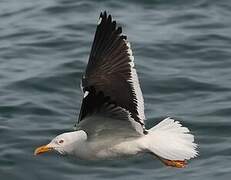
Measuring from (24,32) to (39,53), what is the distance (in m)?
0.90

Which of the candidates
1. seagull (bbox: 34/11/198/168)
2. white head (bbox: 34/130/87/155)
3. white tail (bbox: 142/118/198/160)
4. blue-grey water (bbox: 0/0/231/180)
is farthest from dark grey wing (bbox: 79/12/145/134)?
blue-grey water (bbox: 0/0/231/180)

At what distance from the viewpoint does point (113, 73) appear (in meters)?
7.41

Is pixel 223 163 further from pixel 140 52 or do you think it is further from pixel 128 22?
pixel 128 22

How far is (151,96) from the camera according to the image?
34.7 ft

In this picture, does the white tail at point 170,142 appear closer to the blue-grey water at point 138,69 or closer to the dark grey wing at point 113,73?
the dark grey wing at point 113,73

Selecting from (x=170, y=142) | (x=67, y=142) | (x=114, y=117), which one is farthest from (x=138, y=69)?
(x=114, y=117)

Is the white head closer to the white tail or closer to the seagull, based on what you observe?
the seagull

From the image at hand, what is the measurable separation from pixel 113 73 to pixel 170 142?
75cm

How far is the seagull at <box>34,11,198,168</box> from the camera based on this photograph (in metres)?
7.16

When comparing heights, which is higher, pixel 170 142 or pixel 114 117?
pixel 114 117

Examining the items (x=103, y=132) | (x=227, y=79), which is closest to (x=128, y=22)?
(x=227, y=79)

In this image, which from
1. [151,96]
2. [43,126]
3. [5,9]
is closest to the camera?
[43,126]

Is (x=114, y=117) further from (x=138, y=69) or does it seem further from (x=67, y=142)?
(x=138, y=69)

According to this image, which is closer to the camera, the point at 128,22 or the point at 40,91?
the point at 40,91
